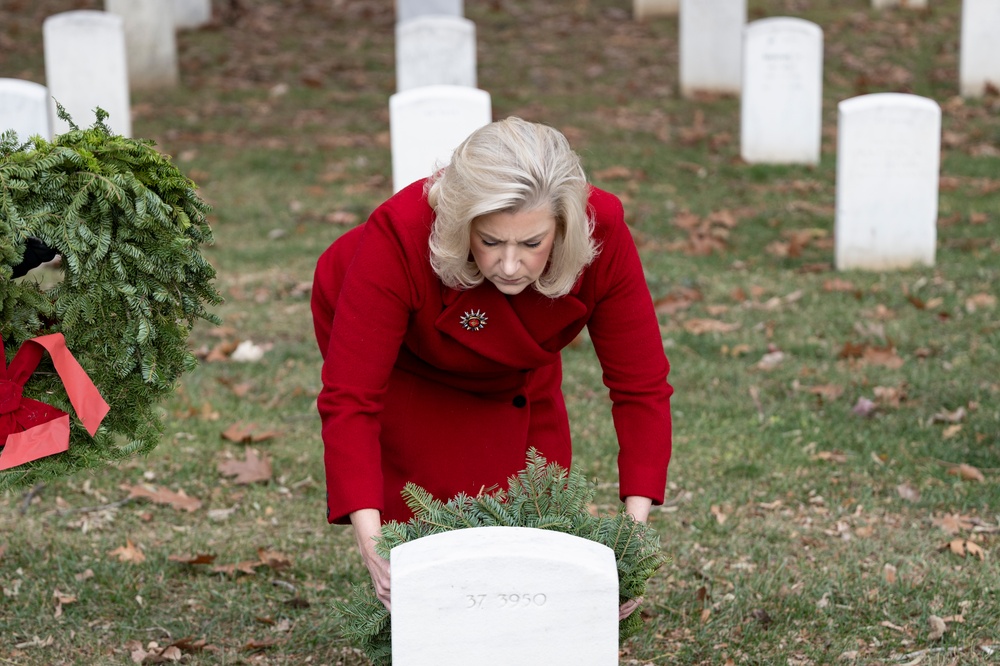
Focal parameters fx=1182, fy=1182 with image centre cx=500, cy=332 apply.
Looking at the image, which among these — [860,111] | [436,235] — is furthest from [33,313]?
[860,111]

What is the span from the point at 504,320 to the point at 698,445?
98.9 inches

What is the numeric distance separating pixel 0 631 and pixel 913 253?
5.84 m

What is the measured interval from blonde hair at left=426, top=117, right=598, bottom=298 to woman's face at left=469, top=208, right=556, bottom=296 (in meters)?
0.02

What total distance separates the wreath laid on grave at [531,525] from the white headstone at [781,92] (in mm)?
7571

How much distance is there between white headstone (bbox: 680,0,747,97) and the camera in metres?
11.9

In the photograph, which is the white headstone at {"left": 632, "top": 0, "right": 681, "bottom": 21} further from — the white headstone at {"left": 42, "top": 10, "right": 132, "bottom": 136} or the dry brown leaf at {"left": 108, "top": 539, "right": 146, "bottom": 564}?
the dry brown leaf at {"left": 108, "top": 539, "right": 146, "bottom": 564}

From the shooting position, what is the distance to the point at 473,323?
9.41 feet

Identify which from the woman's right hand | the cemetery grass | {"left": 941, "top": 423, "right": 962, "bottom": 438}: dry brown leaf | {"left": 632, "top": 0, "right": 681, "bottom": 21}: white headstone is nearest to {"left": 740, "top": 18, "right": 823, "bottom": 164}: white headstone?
the cemetery grass

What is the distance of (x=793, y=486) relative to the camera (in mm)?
4789

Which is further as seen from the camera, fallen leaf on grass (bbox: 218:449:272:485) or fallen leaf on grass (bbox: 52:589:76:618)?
fallen leaf on grass (bbox: 218:449:272:485)

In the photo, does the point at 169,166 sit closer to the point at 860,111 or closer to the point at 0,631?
the point at 0,631

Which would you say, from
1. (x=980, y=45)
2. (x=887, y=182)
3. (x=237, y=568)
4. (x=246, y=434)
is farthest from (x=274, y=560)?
(x=980, y=45)

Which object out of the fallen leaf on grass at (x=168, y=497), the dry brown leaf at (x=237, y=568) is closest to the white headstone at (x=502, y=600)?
the dry brown leaf at (x=237, y=568)

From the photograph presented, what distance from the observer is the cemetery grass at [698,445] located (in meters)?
3.86
